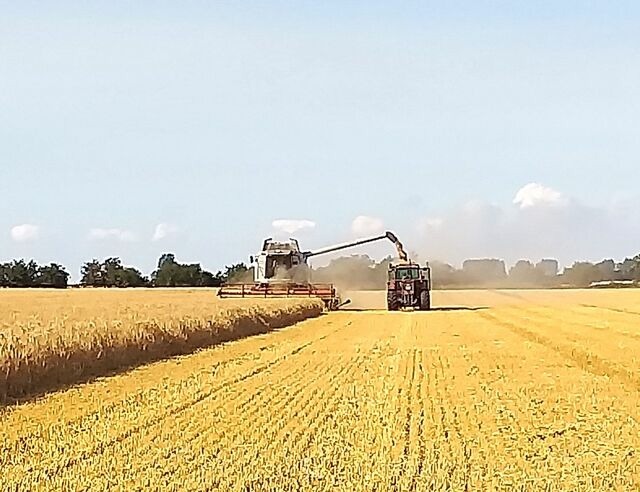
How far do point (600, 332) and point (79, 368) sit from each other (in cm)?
1619

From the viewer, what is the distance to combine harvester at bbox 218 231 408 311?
149 feet

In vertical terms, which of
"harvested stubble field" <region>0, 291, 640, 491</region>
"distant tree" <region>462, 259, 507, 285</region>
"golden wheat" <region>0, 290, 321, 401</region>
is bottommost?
"harvested stubble field" <region>0, 291, 640, 491</region>

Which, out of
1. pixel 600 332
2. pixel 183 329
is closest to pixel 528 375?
pixel 183 329

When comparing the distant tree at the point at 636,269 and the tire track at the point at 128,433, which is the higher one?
the distant tree at the point at 636,269

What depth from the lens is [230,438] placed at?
10500 mm

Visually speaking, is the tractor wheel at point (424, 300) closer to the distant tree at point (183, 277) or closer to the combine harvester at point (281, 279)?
the combine harvester at point (281, 279)

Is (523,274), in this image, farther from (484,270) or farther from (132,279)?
(132,279)

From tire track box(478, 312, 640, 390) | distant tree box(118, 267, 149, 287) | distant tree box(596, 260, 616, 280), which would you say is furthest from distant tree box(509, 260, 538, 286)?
tire track box(478, 312, 640, 390)

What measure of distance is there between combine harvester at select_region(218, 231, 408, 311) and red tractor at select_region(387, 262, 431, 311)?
264 cm

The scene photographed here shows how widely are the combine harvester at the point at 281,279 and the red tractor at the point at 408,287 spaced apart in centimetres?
264

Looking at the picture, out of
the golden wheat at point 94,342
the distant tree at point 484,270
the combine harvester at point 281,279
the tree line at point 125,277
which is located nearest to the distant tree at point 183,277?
the tree line at point 125,277

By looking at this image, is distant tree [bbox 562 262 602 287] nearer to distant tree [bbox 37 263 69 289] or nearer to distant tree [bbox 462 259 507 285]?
distant tree [bbox 462 259 507 285]

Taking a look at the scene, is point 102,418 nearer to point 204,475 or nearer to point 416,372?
point 204,475

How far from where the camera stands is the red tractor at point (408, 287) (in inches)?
1810
